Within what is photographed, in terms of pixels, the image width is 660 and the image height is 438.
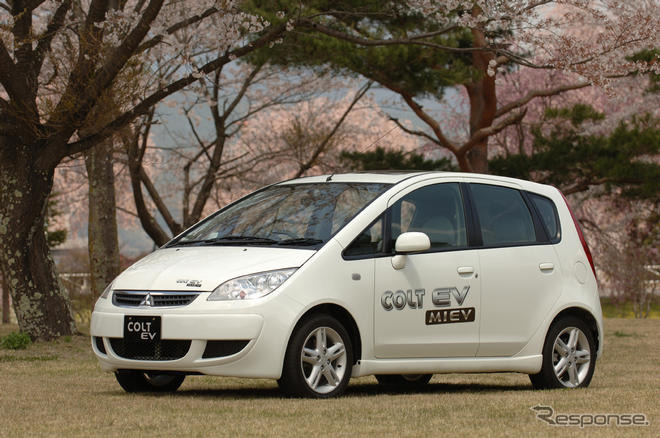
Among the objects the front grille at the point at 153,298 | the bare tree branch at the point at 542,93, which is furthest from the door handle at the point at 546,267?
the bare tree branch at the point at 542,93

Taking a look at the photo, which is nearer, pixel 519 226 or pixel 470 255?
pixel 470 255

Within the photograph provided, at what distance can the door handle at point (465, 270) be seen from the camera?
8.98m

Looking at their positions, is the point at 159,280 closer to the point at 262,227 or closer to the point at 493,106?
the point at 262,227

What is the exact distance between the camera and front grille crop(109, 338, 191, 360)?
7949 millimetres

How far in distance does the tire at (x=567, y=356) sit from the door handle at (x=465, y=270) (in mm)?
1037

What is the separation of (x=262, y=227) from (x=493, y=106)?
18.4m

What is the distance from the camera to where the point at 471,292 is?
906cm

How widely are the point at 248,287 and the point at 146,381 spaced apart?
1774 mm

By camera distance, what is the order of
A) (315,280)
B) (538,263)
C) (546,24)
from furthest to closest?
(546,24)
(538,263)
(315,280)

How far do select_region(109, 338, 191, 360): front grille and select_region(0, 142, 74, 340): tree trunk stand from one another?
7.61 m

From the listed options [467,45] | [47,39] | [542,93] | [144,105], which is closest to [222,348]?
[144,105]

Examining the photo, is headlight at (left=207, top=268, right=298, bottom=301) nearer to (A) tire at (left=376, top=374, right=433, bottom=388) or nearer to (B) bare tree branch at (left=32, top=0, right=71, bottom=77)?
(A) tire at (left=376, top=374, right=433, bottom=388)

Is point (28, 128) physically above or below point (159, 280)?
above

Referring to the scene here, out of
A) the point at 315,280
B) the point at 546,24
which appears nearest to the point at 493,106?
the point at 546,24
